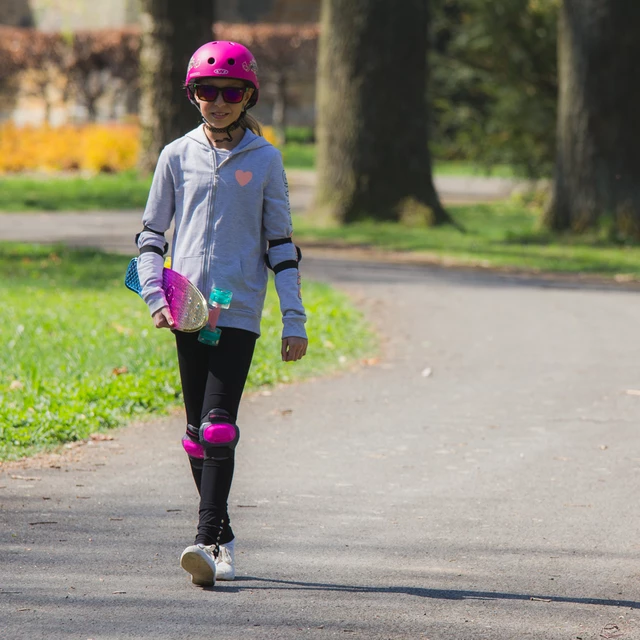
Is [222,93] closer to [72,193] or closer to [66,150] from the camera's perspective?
[72,193]

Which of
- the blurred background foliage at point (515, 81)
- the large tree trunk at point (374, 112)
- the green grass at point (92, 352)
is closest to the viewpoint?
the green grass at point (92, 352)

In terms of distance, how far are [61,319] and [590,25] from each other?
938 centimetres

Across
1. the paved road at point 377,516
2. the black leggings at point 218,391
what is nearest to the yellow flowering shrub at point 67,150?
the paved road at point 377,516

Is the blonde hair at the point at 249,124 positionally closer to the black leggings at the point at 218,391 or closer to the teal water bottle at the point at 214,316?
the teal water bottle at the point at 214,316

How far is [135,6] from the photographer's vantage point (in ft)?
140

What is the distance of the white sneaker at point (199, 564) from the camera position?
441cm

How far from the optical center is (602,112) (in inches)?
667

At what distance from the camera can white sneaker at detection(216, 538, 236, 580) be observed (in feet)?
15.1

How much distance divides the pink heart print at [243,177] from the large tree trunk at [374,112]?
1279cm

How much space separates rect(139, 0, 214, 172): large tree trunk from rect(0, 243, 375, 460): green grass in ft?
28.5

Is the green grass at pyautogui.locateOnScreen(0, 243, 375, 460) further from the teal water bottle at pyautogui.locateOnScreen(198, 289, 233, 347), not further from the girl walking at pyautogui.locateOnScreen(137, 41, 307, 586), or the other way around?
the teal water bottle at pyautogui.locateOnScreen(198, 289, 233, 347)

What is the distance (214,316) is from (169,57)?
17480 millimetres

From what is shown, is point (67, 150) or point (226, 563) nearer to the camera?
point (226, 563)

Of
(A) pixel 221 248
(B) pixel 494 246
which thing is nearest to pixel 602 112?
(B) pixel 494 246
